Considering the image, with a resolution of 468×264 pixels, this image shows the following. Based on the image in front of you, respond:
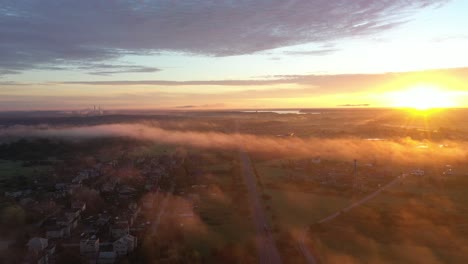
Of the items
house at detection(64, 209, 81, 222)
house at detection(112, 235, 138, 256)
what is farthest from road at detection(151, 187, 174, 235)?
house at detection(64, 209, 81, 222)

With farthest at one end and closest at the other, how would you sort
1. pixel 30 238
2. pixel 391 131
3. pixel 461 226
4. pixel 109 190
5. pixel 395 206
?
pixel 391 131
pixel 109 190
pixel 395 206
pixel 461 226
pixel 30 238

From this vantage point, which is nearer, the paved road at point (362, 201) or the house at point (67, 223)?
the house at point (67, 223)

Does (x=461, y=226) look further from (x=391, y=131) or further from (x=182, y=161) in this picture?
(x=391, y=131)

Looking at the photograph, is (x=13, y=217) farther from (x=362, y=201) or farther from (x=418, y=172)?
(x=418, y=172)

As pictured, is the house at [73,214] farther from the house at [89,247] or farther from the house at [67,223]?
the house at [89,247]

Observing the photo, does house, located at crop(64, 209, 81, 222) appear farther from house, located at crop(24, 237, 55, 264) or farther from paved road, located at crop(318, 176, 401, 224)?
paved road, located at crop(318, 176, 401, 224)

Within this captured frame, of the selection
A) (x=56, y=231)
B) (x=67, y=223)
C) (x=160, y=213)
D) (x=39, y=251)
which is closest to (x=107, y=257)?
(x=39, y=251)

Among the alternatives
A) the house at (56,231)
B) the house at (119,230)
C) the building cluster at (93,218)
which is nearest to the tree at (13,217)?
Result: the building cluster at (93,218)

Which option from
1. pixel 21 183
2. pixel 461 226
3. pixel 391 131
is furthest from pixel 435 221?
pixel 391 131
